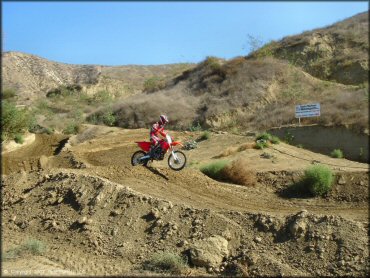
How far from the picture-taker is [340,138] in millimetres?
23016

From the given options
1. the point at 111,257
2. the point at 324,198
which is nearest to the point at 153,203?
Answer: the point at 111,257

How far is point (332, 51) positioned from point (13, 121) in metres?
25.8

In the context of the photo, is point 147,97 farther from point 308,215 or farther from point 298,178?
point 308,215

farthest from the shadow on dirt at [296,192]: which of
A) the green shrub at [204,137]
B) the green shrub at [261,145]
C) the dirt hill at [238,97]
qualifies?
the dirt hill at [238,97]

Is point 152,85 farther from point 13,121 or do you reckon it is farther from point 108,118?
point 13,121

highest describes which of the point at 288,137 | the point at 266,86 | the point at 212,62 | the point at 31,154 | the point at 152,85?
the point at 212,62

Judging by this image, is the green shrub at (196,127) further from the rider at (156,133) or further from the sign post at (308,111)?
the rider at (156,133)

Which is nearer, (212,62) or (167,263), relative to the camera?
(167,263)

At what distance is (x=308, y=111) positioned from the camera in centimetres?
2423

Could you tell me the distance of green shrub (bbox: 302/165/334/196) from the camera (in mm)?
13422

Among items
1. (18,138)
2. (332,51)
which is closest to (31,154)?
(18,138)

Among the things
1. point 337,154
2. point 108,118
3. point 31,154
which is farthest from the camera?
point 108,118

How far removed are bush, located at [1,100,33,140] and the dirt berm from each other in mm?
11749

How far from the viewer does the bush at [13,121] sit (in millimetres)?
24905
